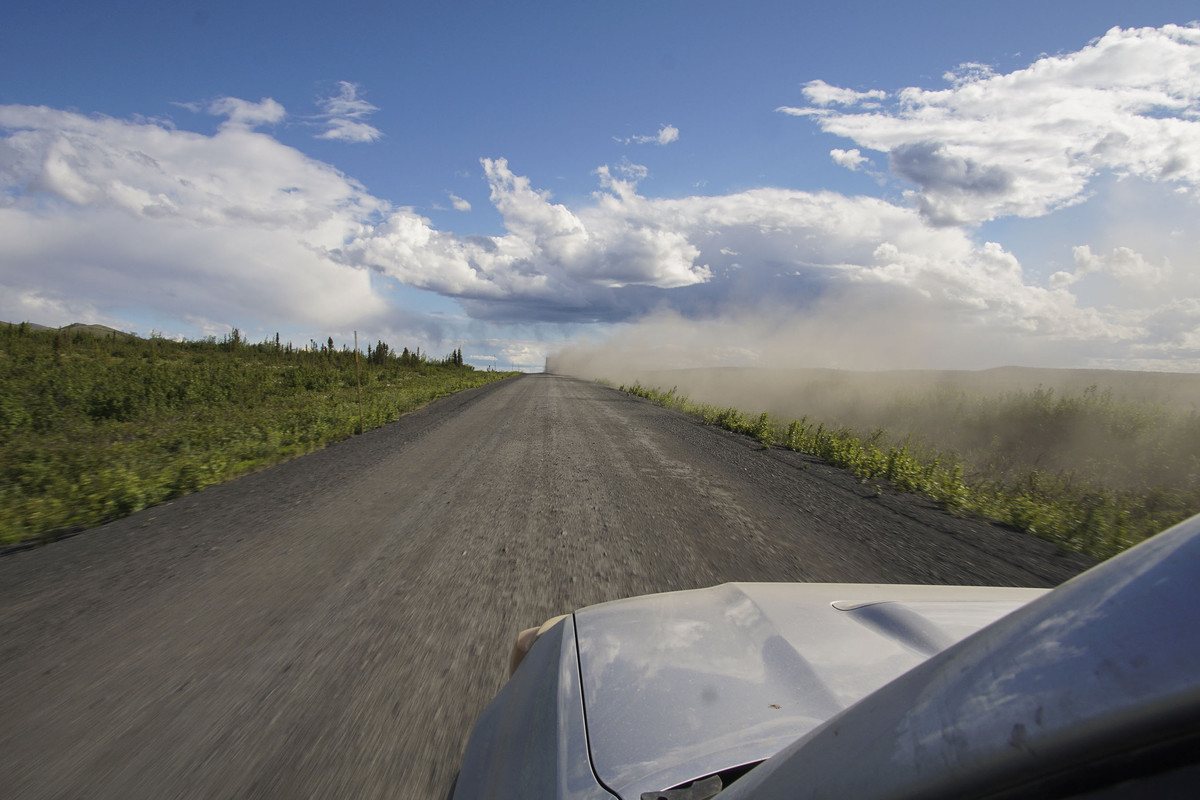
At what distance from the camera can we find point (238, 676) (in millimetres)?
2885

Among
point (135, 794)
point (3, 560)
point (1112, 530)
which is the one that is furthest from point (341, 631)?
point (1112, 530)

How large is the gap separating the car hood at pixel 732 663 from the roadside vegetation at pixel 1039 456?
17.0 feet

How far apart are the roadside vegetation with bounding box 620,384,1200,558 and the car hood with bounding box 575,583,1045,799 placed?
519 centimetres

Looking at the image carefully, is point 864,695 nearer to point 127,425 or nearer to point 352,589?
point 352,589

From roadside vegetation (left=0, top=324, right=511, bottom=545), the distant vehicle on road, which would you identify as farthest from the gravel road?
the distant vehicle on road

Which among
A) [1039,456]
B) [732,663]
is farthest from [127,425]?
[1039,456]

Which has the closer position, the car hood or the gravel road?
the car hood

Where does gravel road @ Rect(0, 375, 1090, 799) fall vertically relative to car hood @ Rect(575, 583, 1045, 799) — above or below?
below

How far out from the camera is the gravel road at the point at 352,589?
7.63 feet

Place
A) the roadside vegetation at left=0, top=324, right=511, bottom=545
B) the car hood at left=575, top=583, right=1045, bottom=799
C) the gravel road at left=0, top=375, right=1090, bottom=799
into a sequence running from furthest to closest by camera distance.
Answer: the roadside vegetation at left=0, top=324, right=511, bottom=545 → the gravel road at left=0, top=375, right=1090, bottom=799 → the car hood at left=575, top=583, right=1045, bottom=799

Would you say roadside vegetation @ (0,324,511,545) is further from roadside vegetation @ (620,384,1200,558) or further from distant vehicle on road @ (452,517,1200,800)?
roadside vegetation @ (620,384,1200,558)

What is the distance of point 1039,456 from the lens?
16.4 metres

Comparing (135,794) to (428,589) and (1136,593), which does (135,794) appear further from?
(1136,593)

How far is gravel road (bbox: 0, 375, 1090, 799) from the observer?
233 cm
